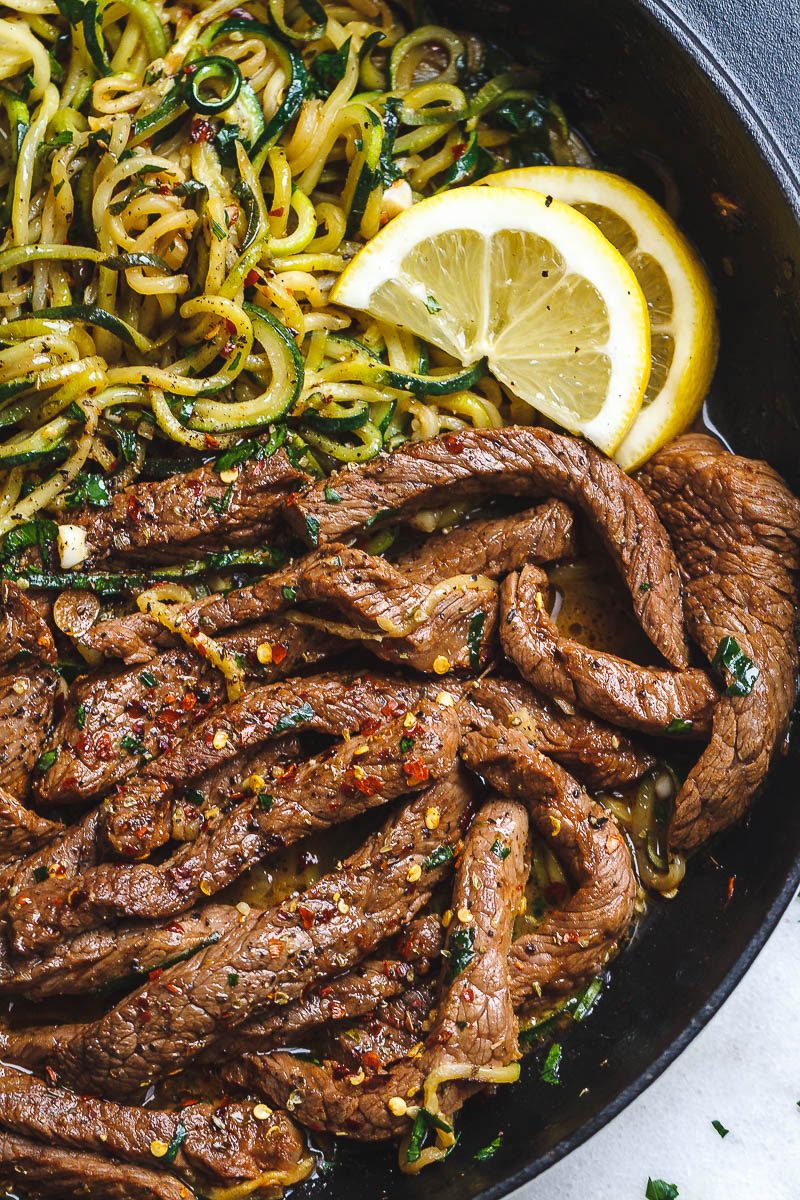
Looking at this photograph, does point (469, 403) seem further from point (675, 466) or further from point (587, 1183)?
point (587, 1183)

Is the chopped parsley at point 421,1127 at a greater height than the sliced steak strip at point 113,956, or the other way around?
the chopped parsley at point 421,1127

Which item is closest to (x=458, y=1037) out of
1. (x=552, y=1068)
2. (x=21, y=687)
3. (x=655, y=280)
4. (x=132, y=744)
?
(x=552, y=1068)

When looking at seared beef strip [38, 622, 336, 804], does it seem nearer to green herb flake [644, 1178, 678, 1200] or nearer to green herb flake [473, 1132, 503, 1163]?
green herb flake [473, 1132, 503, 1163]

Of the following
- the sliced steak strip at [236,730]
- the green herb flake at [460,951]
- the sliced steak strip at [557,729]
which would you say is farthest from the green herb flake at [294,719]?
the green herb flake at [460,951]

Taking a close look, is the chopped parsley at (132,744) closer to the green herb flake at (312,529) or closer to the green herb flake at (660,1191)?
the green herb flake at (312,529)

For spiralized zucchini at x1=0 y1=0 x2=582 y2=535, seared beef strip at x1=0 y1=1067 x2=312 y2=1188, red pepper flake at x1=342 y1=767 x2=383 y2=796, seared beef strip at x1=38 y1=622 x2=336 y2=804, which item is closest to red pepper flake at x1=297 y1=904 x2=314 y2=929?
red pepper flake at x1=342 y1=767 x2=383 y2=796

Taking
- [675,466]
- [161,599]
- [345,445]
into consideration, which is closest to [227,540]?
[161,599]
